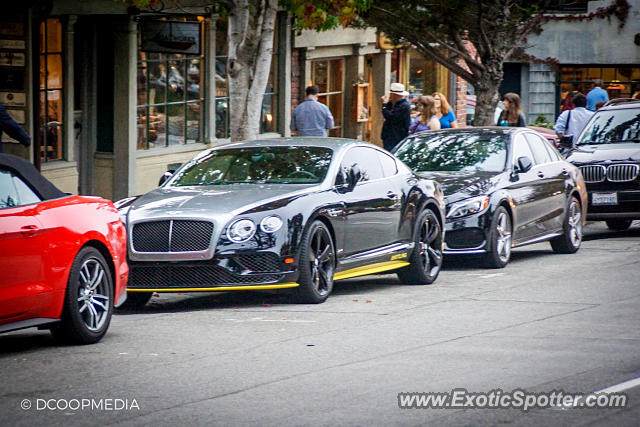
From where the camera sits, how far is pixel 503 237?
1488 cm

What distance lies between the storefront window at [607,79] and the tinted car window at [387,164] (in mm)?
29781

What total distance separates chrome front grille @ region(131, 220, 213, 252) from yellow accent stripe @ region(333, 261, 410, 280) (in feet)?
4.83

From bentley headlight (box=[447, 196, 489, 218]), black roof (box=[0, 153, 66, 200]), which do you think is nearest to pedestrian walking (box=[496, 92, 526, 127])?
bentley headlight (box=[447, 196, 489, 218])

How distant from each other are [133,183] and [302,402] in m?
13.6

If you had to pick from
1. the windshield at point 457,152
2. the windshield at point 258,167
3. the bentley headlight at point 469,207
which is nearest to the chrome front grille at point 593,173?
the windshield at point 457,152

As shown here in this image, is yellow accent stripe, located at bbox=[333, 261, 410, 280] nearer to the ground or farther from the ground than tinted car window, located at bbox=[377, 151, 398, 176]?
nearer to the ground

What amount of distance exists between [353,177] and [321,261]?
1.19m

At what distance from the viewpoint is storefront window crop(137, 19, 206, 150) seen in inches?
825

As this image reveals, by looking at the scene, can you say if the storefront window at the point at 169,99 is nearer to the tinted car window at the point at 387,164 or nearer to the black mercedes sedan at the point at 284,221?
the tinted car window at the point at 387,164

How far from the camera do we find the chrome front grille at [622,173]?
18.6 meters

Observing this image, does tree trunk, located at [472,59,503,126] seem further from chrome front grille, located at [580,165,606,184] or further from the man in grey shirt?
chrome front grille, located at [580,165,606,184]

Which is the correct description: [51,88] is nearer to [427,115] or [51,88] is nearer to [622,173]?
[427,115]

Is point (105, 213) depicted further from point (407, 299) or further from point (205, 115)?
point (205, 115)

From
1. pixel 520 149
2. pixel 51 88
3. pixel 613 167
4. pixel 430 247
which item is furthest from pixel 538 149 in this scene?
pixel 51 88
